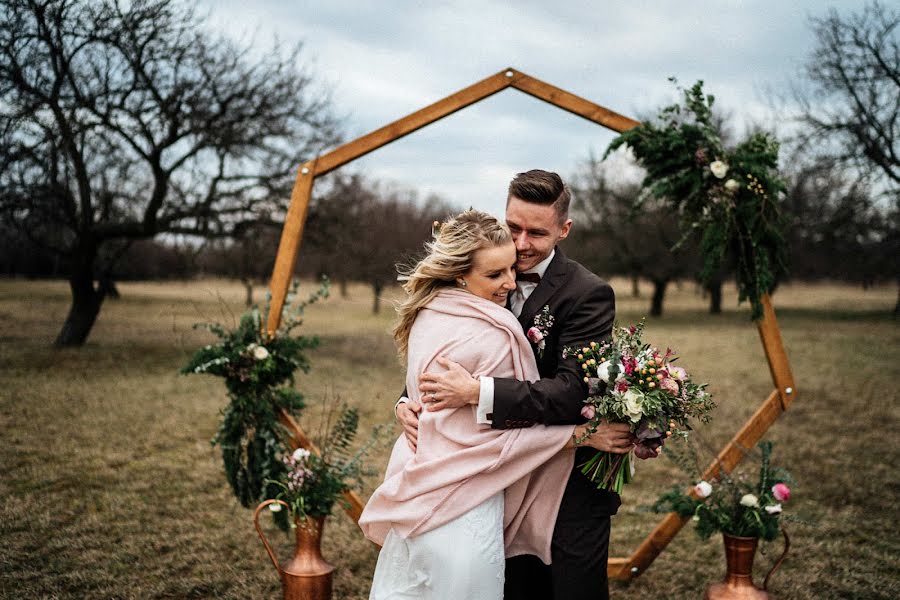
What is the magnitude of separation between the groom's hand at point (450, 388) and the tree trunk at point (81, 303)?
14.1 m

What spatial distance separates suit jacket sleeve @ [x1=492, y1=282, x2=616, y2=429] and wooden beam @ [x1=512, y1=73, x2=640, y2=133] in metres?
1.81

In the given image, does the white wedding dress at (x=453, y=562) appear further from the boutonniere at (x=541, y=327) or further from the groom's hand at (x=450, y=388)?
the boutonniere at (x=541, y=327)

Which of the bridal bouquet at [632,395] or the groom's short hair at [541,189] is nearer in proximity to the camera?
the bridal bouquet at [632,395]

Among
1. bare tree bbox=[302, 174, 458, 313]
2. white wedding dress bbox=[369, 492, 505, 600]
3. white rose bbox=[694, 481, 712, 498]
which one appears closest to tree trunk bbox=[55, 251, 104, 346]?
bare tree bbox=[302, 174, 458, 313]

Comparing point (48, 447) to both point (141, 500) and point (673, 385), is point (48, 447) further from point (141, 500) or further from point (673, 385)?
point (673, 385)

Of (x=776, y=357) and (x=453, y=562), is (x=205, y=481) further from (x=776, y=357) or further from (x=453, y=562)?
(x=776, y=357)

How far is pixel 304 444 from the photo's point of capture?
4.98m

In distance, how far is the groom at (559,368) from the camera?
3088mm

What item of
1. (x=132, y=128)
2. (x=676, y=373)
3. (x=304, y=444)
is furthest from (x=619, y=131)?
(x=132, y=128)

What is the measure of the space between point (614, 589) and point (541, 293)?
273 centimetres

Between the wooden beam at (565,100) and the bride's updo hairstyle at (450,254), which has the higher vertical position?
the wooden beam at (565,100)

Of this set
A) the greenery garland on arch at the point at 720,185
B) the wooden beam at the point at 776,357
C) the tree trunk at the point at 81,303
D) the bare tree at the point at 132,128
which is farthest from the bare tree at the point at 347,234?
the wooden beam at the point at 776,357

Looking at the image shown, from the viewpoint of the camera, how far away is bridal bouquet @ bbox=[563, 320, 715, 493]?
2.98 metres

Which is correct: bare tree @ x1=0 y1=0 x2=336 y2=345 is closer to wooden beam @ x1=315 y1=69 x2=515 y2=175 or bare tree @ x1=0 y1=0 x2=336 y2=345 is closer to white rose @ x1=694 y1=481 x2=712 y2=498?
wooden beam @ x1=315 y1=69 x2=515 y2=175
